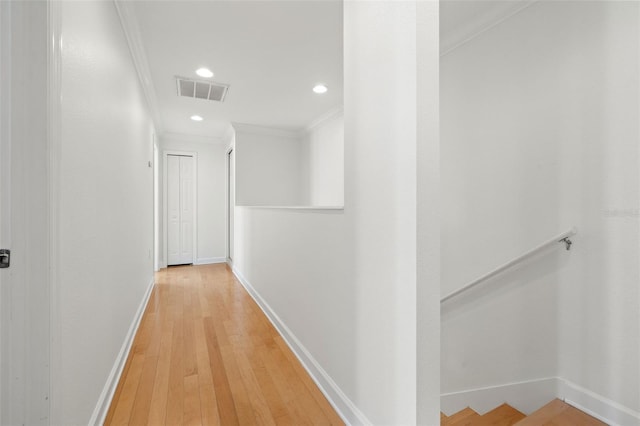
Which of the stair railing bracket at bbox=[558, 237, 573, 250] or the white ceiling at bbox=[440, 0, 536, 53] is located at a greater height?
the white ceiling at bbox=[440, 0, 536, 53]

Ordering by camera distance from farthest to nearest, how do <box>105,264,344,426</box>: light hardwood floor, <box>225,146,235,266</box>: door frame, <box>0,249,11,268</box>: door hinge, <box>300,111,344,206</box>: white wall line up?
<box>225,146,235,266</box>: door frame, <box>300,111,344,206</box>: white wall, <box>105,264,344,426</box>: light hardwood floor, <box>0,249,11,268</box>: door hinge

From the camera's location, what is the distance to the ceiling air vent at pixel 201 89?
3143 mm

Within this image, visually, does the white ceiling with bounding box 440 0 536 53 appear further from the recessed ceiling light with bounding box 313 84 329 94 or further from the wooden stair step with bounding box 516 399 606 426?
the wooden stair step with bounding box 516 399 606 426

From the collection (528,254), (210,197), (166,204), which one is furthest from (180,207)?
(528,254)

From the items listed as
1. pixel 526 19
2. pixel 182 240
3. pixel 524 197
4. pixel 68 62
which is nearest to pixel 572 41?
pixel 526 19

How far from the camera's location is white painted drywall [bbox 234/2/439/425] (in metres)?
1.05

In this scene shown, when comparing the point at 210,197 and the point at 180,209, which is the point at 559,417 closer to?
the point at 210,197

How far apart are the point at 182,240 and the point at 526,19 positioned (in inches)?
218

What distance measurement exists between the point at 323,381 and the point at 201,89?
10.6 feet

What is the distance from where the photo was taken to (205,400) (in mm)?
1646

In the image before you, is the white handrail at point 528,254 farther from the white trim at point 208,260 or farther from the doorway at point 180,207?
the doorway at point 180,207

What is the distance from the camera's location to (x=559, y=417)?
160 cm

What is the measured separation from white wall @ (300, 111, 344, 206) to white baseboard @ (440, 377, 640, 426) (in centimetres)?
246

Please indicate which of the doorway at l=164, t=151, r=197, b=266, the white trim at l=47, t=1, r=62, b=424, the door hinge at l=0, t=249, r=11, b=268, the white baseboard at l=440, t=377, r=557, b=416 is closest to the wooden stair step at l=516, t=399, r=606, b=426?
→ the white baseboard at l=440, t=377, r=557, b=416
